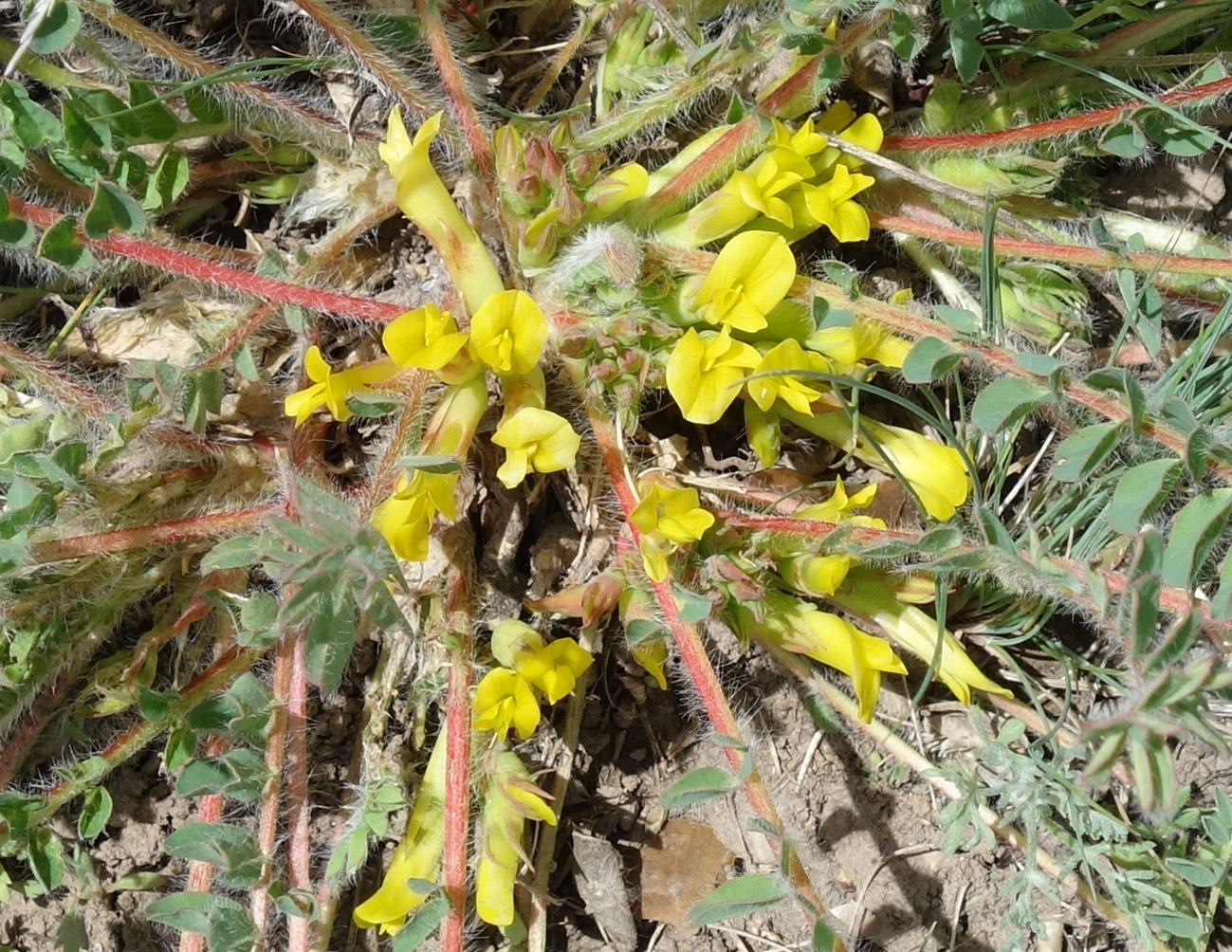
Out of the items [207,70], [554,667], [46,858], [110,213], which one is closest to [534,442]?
[554,667]

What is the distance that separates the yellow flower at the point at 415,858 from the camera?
2.36 m

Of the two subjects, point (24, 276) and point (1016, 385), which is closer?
point (1016, 385)

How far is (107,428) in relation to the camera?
7.80 feet

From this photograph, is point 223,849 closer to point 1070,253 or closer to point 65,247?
point 65,247

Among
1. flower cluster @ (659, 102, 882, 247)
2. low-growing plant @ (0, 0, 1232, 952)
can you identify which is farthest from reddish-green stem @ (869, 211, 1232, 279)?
flower cluster @ (659, 102, 882, 247)

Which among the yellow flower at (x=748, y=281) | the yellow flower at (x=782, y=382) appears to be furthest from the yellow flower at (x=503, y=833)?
the yellow flower at (x=748, y=281)

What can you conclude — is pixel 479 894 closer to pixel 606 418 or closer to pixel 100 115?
pixel 606 418

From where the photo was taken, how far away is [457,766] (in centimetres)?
244

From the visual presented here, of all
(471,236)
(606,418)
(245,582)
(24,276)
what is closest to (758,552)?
(606,418)

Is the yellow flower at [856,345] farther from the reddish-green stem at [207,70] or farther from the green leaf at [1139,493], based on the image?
the reddish-green stem at [207,70]

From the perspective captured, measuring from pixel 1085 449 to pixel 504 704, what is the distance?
1.27m

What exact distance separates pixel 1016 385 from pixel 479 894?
1542 millimetres

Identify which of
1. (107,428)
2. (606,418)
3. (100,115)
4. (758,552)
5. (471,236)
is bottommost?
(758,552)

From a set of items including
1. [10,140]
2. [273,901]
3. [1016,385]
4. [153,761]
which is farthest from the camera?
[153,761]
